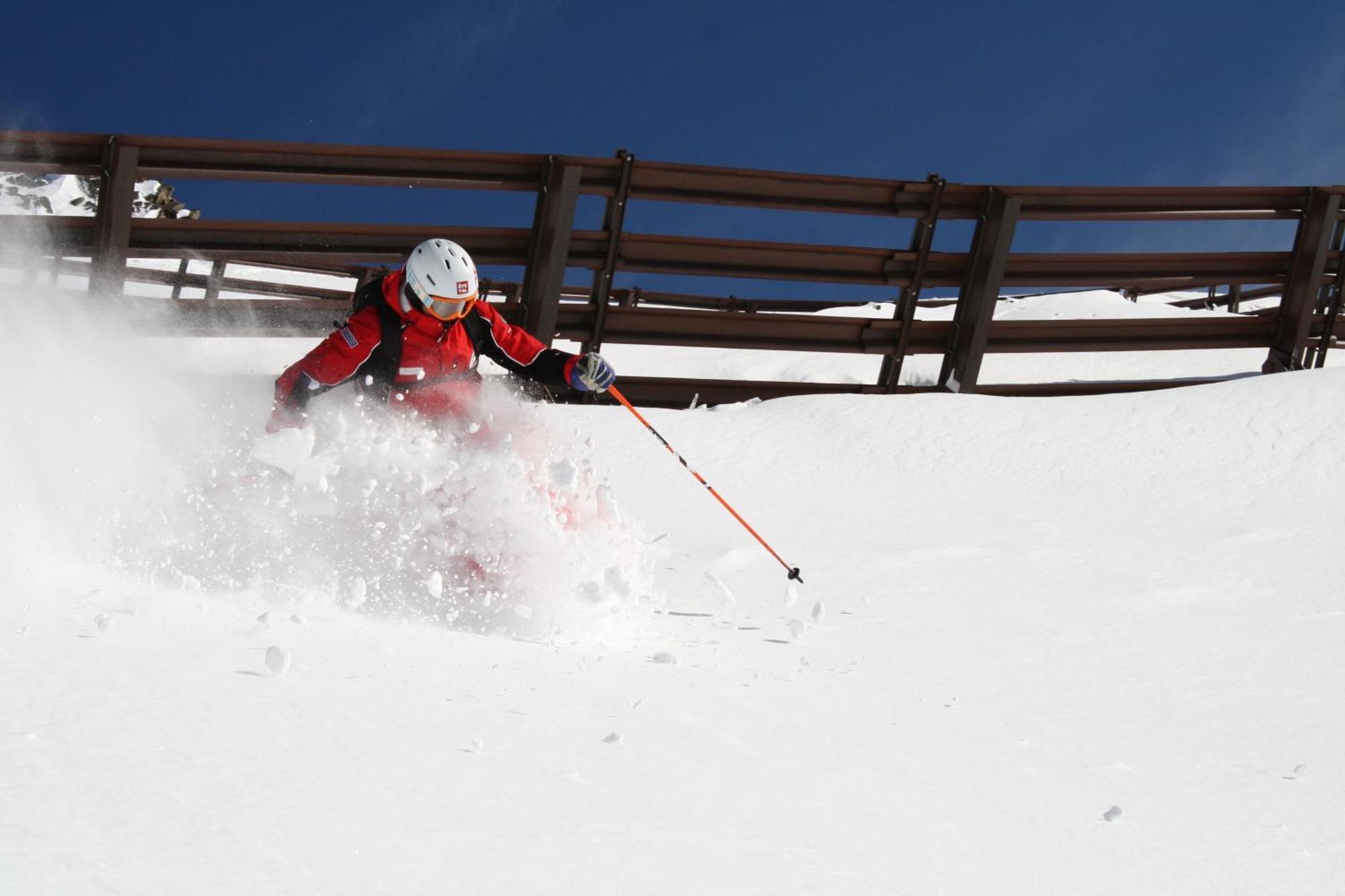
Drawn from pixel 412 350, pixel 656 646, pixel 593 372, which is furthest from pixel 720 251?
pixel 656 646

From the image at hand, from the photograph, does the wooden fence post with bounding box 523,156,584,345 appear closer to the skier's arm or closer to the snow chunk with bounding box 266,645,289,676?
the skier's arm

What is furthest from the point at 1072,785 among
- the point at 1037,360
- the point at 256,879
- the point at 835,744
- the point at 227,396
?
the point at 1037,360

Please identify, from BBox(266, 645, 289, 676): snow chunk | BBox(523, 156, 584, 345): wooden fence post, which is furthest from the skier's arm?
BBox(523, 156, 584, 345): wooden fence post

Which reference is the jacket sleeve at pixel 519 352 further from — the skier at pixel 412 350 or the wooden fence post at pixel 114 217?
the wooden fence post at pixel 114 217

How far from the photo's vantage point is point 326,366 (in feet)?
18.1

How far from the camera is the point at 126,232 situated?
7.86m

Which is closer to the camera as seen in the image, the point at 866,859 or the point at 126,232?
the point at 866,859

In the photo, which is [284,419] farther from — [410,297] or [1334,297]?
[1334,297]

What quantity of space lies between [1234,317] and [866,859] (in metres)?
8.05

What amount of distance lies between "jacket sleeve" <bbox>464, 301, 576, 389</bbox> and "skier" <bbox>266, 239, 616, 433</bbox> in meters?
0.11

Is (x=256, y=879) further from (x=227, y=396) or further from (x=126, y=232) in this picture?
(x=126, y=232)

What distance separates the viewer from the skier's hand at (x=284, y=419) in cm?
538

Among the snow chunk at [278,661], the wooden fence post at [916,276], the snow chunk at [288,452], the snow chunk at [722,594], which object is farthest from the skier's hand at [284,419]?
the wooden fence post at [916,276]

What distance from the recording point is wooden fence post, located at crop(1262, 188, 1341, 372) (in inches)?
372
